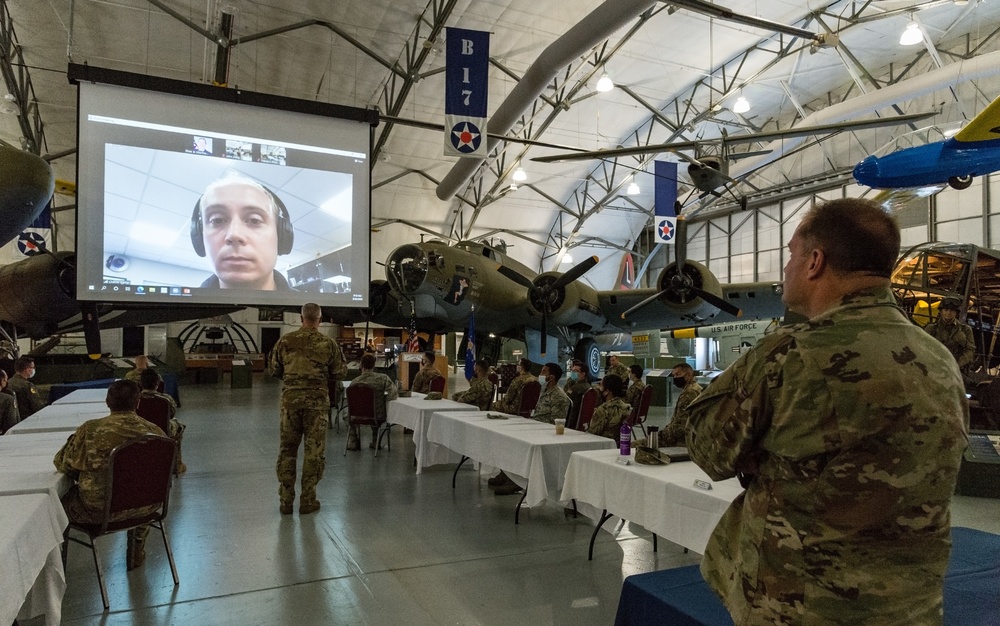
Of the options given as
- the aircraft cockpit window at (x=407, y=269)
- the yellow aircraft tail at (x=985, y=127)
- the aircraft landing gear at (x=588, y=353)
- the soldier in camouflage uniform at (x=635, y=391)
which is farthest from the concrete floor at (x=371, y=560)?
the aircraft landing gear at (x=588, y=353)

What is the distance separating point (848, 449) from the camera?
3.84ft

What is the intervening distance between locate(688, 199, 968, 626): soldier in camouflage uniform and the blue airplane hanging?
852 cm

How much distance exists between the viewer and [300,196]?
7219 millimetres

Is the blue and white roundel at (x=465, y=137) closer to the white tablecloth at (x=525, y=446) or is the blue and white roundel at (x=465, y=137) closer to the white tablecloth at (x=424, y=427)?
the white tablecloth at (x=424, y=427)

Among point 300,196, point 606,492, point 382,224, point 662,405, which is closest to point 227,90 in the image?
point 300,196

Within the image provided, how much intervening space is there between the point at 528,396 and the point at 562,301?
181 inches

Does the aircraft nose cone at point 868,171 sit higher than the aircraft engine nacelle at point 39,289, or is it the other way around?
the aircraft nose cone at point 868,171

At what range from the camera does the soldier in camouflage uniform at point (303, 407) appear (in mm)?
5129

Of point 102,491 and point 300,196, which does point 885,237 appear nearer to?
point 102,491

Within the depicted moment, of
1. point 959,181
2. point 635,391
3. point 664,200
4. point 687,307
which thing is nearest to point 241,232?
point 635,391

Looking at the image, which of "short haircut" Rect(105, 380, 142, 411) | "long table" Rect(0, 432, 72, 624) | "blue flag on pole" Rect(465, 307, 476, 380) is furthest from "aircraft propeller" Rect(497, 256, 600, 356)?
"long table" Rect(0, 432, 72, 624)

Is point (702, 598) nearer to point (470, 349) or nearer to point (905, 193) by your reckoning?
point (470, 349)

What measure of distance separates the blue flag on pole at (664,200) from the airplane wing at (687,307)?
3639mm

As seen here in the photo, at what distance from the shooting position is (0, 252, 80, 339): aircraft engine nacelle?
26.2ft
